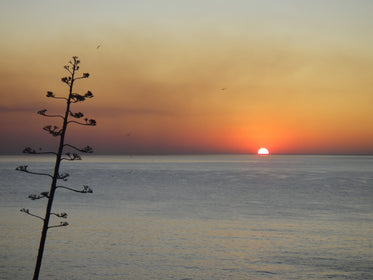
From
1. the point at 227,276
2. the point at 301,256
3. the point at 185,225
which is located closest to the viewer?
the point at 227,276

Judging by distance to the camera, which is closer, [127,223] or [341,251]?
[341,251]

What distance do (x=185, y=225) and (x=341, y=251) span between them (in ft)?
49.0

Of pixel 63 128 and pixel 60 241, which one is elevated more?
pixel 63 128

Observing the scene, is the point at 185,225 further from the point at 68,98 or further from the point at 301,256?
the point at 68,98

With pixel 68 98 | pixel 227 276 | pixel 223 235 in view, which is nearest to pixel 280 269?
pixel 227 276

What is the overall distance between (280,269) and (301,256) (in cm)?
355

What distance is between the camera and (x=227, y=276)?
2561cm

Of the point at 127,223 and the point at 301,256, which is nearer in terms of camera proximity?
the point at 301,256

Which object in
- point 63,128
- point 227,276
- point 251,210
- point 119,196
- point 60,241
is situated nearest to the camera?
point 63,128

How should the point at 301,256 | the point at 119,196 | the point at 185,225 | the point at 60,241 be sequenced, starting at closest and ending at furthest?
the point at 301,256, the point at 60,241, the point at 185,225, the point at 119,196

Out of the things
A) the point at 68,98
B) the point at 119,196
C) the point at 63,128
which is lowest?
the point at 119,196

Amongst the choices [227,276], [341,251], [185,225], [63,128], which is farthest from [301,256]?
[63,128]

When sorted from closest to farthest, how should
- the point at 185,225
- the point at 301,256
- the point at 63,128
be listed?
the point at 63,128, the point at 301,256, the point at 185,225

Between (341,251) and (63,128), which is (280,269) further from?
A: (63,128)
